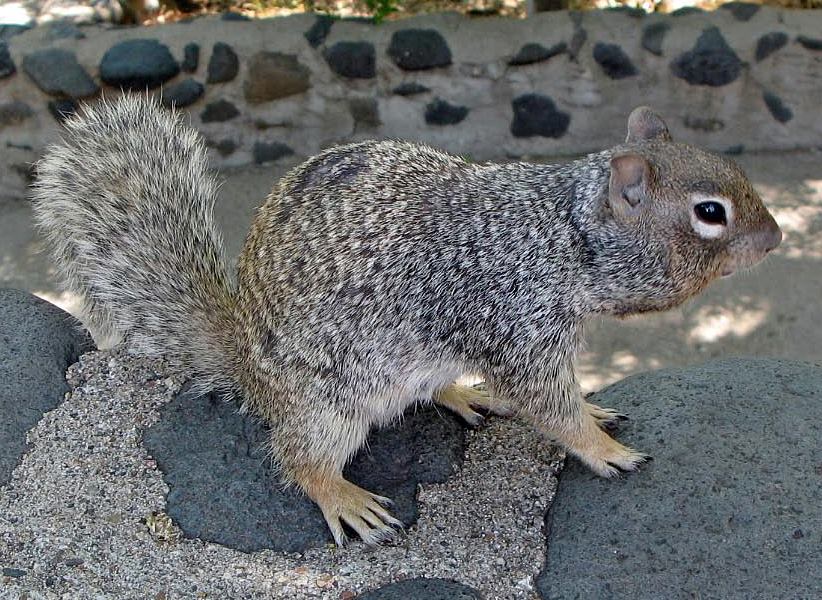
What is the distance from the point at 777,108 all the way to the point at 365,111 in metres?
2.72

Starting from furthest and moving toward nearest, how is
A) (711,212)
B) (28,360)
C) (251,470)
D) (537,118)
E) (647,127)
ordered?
(537,118) → (28,360) → (251,470) → (647,127) → (711,212)

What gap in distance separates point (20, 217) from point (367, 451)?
13.2ft

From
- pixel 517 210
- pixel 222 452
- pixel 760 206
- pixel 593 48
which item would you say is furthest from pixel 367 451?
pixel 593 48

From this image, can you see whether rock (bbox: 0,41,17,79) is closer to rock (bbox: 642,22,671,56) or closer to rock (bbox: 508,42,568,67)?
rock (bbox: 508,42,568,67)

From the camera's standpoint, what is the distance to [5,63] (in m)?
5.90

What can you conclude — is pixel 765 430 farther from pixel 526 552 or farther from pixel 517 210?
pixel 517 210

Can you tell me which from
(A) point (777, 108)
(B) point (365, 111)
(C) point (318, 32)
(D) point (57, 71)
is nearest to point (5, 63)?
(D) point (57, 71)

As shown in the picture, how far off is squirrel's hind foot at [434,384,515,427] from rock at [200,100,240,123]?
3.46 m

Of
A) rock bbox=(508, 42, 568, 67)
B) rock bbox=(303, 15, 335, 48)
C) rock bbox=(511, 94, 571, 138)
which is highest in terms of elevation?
rock bbox=(303, 15, 335, 48)

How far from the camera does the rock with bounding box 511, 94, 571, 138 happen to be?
20.8 feet

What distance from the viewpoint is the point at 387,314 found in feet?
9.75

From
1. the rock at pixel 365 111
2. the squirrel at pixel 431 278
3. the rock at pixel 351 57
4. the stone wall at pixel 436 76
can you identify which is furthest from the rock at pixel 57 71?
the squirrel at pixel 431 278

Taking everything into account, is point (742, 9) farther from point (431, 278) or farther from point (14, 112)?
point (14, 112)

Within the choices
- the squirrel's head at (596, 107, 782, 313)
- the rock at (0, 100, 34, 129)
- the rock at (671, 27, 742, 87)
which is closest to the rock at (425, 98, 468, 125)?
the rock at (671, 27, 742, 87)
